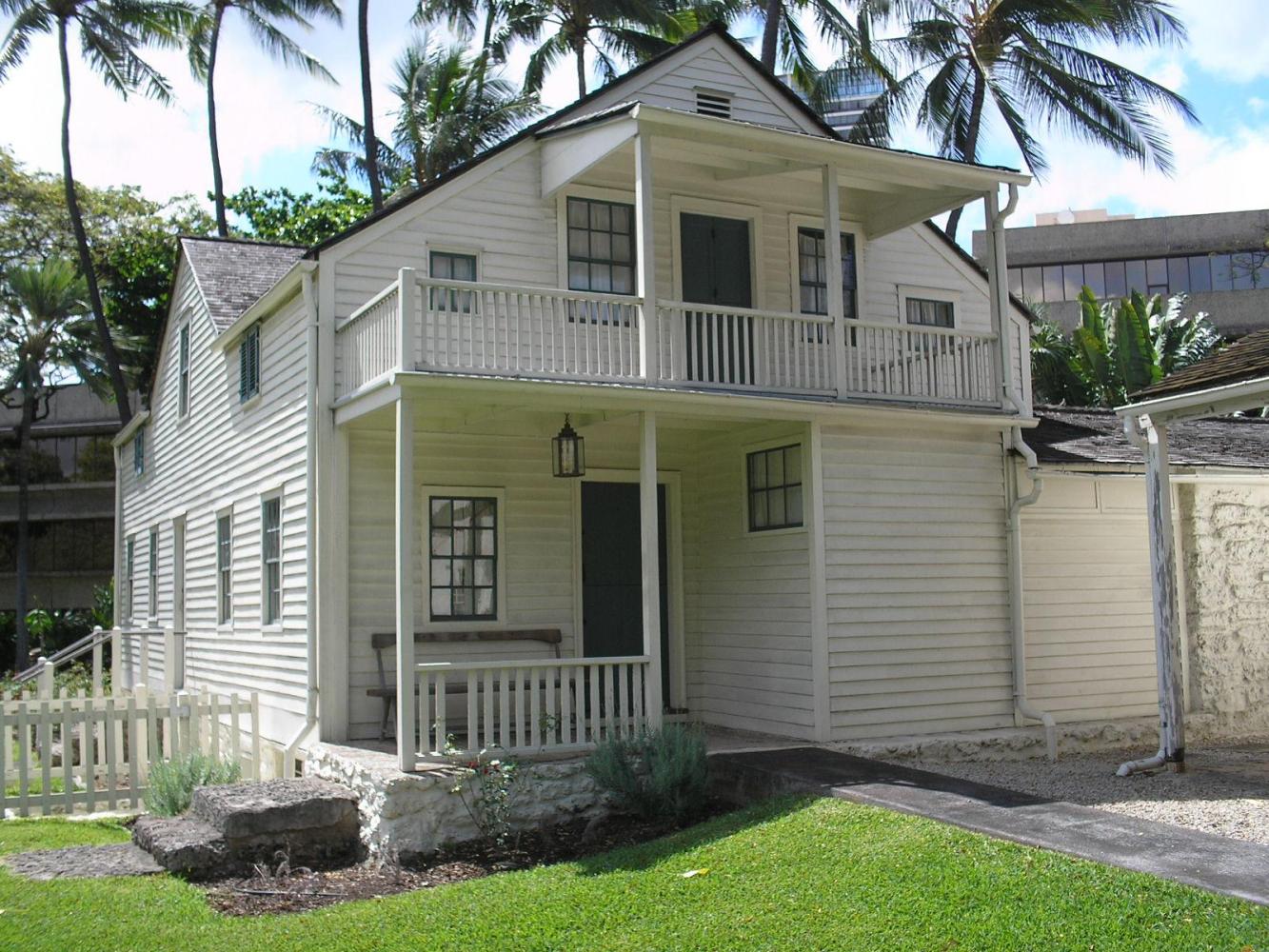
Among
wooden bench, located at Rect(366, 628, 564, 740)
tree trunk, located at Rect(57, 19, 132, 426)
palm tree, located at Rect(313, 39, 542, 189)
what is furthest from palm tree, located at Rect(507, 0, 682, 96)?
wooden bench, located at Rect(366, 628, 564, 740)

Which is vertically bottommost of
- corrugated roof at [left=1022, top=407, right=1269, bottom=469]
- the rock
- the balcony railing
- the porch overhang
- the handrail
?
the rock

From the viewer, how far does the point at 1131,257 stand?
44781mm

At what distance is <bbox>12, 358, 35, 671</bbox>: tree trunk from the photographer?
1174 inches

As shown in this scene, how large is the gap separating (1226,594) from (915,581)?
391 cm

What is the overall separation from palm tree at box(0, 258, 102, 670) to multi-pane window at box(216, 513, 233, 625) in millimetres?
18929

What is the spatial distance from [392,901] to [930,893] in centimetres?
353

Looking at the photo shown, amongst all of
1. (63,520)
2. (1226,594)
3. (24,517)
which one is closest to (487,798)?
(1226,594)

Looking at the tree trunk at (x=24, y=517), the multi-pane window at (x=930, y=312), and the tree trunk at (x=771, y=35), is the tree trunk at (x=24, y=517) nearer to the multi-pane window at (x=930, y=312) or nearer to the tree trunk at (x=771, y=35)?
the tree trunk at (x=771, y=35)

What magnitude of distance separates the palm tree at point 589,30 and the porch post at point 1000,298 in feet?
57.0

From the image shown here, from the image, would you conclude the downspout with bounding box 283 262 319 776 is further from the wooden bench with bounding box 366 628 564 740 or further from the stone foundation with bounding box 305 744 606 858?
the stone foundation with bounding box 305 744 606 858

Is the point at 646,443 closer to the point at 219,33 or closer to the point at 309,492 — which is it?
the point at 309,492

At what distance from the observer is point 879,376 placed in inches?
512

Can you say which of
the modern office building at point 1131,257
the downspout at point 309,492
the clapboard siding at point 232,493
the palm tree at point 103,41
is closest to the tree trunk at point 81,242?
the palm tree at point 103,41

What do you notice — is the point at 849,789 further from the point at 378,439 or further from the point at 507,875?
the point at 378,439
